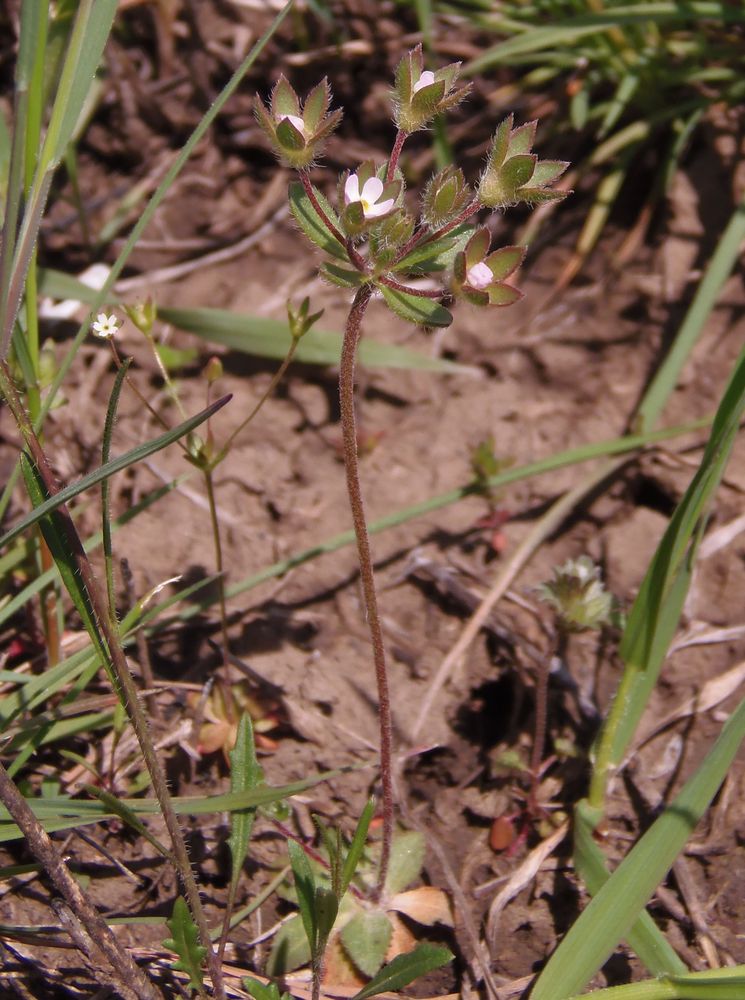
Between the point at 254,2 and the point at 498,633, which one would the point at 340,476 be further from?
the point at 254,2

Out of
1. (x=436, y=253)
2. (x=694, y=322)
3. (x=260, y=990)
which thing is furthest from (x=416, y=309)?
(x=694, y=322)

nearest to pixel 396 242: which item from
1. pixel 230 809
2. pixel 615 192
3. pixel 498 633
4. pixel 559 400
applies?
pixel 230 809

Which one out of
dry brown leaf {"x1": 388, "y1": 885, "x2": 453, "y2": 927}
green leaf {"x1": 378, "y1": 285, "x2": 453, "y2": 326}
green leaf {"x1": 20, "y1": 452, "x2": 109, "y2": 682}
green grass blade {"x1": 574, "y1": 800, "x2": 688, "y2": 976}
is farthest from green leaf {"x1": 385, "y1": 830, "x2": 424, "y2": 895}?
green leaf {"x1": 378, "y1": 285, "x2": 453, "y2": 326}

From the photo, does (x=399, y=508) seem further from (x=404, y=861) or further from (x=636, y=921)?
(x=636, y=921)

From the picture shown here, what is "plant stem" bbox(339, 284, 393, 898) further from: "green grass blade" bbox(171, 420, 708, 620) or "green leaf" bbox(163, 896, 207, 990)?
"green grass blade" bbox(171, 420, 708, 620)

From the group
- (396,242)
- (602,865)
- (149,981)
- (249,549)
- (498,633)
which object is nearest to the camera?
(396,242)

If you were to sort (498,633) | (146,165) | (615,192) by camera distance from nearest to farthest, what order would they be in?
(498,633) → (615,192) → (146,165)

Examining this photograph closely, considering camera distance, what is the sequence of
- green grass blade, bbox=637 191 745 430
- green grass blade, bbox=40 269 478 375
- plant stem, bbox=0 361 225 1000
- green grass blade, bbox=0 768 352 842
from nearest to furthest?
plant stem, bbox=0 361 225 1000 < green grass blade, bbox=0 768 352 842 < green grass blade, bbox=637 191 745 430 < green grass blade, bbox=40 269 478 375
